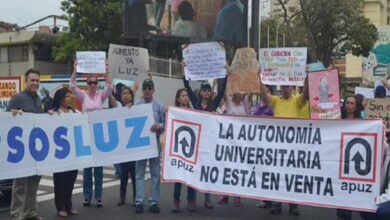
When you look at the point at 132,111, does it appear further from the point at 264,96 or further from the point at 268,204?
the point at 268,204

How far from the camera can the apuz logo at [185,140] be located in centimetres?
797

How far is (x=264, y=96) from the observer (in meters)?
8.38

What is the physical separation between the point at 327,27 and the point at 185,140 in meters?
30.6

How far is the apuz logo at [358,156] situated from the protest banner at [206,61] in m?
2.45

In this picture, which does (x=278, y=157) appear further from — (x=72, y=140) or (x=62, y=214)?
(x=62, y=214)

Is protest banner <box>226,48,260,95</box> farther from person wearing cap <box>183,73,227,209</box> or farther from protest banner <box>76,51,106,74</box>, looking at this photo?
protest banner <box>76,51,106,74</box>

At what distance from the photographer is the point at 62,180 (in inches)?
316

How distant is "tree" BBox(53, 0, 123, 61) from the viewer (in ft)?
123

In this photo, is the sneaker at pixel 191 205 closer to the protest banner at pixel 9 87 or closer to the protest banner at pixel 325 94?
the protest banner at pixel 325 94

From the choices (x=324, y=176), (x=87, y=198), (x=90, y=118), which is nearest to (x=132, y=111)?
(x=90, y=118)

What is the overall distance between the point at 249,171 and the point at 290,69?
290 centimetres

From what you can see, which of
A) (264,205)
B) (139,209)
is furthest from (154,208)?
(264,205)

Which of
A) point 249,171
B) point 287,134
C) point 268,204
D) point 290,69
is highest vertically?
point 290,69

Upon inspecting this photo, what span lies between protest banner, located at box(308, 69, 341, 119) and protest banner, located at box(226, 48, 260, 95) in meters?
0.82
